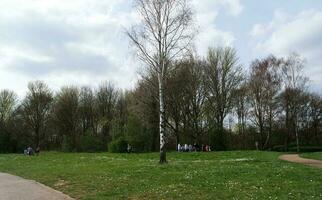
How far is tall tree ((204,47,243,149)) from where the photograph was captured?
67.0 metres

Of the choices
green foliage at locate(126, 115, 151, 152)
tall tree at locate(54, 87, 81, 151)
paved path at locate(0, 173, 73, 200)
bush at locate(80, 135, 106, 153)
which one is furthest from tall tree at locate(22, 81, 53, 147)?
paved path at locate(0, 173, 73, 200)

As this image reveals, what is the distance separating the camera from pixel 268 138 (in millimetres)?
71375

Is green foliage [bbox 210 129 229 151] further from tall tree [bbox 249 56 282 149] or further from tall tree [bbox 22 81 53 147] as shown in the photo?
tall tree [bbox 22 81 53 147]

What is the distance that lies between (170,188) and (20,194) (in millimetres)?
6623

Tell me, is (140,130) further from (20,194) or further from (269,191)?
(269,191)

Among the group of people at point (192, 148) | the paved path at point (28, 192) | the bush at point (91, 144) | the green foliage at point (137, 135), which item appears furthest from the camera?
the bush at point (91, 144)

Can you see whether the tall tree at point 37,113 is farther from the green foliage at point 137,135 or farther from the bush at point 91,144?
the green foliage at point 137,135

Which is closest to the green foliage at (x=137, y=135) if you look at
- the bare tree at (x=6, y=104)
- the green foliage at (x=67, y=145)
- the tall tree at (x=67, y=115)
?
the green foliage at (x=67, y=145)

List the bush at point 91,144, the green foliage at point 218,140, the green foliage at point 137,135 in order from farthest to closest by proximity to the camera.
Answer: the bush at point 91,144 < the green foliage at point 137,135 < the green foliage at point 218,140

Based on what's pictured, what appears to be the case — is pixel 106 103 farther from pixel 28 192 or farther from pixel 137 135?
pixel 28 192

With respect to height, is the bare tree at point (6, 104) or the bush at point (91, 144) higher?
the bare tree at point (6, 104)

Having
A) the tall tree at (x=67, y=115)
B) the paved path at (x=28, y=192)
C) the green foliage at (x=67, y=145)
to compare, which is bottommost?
the paved path at (x=28, y=192)

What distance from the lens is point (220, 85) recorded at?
67.4 m

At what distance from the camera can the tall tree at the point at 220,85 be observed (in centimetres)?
6700
